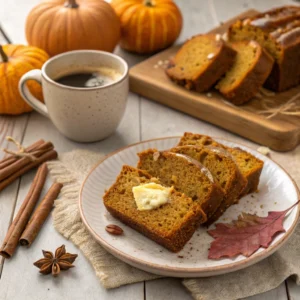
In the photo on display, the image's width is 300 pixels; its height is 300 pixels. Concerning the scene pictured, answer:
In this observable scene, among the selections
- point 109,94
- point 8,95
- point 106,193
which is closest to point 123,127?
point 109,94

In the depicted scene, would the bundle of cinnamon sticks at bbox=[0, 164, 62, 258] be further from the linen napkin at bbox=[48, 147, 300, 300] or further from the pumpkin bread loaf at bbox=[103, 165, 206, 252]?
the pumpkin bread loaf at bbox=[103, 165, 206, 252]

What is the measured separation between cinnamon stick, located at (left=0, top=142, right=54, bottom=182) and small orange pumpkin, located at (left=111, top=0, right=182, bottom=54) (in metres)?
1.15

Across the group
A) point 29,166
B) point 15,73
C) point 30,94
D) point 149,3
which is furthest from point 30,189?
point 149,3

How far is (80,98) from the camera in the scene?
2.43 metres

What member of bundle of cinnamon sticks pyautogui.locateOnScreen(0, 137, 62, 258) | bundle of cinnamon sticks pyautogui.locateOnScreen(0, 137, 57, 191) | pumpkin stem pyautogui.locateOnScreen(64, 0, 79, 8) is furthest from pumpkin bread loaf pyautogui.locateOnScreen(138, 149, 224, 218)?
Answer: pumpkin stem pyautogui.locateOnScreen(64, 0, 79, 8)

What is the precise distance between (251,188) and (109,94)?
2.65 ft

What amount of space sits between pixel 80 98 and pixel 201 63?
788 mm

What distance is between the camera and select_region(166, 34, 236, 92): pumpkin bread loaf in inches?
110

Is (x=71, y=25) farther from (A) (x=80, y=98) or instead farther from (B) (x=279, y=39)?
(B) (x=279, y=39)

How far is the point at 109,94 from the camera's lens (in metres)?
2.46

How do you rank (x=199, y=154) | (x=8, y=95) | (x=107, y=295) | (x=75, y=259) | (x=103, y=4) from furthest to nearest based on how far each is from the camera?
(x=103, y=4)
(x=8, y=95)
(x=199, y=154)
(x=75, y=259)
(x=107, y=295)

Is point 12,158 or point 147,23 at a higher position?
point 147,23

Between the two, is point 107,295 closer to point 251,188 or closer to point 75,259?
point 75,259

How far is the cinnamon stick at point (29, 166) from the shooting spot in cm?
230
